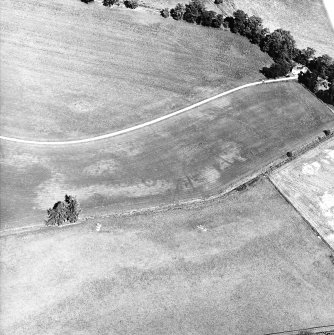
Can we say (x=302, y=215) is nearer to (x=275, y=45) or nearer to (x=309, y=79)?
(x=309, y=79)

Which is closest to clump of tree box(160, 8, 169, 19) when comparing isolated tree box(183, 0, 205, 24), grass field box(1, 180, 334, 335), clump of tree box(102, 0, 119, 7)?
isolated tree box(183, 0, 205, 24)

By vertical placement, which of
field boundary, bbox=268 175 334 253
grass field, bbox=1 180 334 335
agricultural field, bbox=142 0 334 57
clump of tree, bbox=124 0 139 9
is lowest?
grass field, bbox=1 180 334 335

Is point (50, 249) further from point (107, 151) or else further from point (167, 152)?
point (167, 152)

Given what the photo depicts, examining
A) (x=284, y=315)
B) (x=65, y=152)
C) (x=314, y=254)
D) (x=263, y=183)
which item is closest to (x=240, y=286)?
(x=284, y=315)

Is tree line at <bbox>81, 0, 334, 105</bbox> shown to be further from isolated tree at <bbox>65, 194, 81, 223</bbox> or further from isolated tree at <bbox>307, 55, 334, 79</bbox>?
isolated tree at <bbox>65, 194, 81, 223</bbox>

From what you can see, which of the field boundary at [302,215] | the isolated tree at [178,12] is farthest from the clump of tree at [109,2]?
the field boundary at [302,215]

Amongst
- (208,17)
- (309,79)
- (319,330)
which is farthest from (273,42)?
(319,330)
